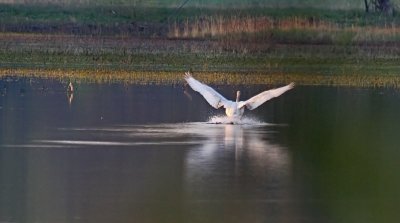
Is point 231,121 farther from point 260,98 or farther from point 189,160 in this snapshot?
point 189,160

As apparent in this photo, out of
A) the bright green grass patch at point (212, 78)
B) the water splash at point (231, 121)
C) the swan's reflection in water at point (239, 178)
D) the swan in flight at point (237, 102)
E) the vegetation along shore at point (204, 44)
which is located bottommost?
the swan's reflection in water at point (239, 178)

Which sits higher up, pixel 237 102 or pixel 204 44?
pixel 204 44

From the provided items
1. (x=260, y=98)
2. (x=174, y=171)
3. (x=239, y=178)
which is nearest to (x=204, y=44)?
(x=260, y=98)

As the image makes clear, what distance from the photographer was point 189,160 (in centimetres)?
1745

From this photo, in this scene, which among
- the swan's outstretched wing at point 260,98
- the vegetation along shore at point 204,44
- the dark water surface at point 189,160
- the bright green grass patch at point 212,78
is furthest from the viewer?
the vegetation along shore at point 204,44

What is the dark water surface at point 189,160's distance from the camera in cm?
1389

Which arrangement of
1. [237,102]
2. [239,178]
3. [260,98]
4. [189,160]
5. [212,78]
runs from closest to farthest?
1. [239,178]
2. [189,160]
3. [260,98]
4. [237,102]
5. [212,78]

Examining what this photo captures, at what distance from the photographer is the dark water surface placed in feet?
45.6

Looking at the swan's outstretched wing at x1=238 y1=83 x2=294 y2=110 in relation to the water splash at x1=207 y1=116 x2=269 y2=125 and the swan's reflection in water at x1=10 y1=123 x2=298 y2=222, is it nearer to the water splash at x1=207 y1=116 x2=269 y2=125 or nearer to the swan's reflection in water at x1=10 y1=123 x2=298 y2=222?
the water splash at x1=207 y1=116 x2=269 y2=125

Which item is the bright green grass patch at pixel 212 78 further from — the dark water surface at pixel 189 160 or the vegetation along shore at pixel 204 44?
the dark water surface at pixel 189 160

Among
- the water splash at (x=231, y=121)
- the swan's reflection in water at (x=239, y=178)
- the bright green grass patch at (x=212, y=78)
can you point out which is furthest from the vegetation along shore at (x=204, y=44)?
the swan's reflection in water at (x=239, y=178)

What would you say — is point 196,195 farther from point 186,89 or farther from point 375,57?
point 375,57

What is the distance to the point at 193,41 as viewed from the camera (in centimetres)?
4166

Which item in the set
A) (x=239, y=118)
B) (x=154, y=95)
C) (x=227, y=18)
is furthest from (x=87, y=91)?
(x=227, y=18)
